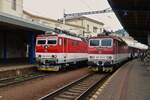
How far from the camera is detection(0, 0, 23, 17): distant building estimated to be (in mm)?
37188

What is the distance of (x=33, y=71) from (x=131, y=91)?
12731 millimetres

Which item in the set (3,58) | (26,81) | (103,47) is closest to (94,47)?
(103,47)

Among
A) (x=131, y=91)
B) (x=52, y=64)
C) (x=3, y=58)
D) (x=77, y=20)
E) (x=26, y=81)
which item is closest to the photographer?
(x=131, y=91)

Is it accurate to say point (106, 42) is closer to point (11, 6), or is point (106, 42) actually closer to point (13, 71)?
point (13, 71)

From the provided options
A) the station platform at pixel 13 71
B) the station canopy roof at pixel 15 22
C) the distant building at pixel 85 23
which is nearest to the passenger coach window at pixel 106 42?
the station platform at pixel 13 71

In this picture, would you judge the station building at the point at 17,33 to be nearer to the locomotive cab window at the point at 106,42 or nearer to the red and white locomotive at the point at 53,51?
the red and white locomotive at the point at 53,51

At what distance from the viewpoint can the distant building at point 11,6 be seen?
37188 millimetres

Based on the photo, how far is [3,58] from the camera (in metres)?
29.4

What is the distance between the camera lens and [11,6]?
129 feet

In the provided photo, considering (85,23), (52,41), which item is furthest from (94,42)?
(85,23)

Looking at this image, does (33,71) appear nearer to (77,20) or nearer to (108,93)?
(108,93)

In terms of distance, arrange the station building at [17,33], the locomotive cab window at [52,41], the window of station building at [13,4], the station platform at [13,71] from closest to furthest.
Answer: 1. the station platform at [13,71]
2. the locomotive cab window at [52,41]
3. the station building at [17,33]
4. the window of station building at [13,4]

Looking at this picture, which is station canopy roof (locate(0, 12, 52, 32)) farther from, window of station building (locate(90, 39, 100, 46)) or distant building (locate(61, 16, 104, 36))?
distant building (locate(61, 16, 104, 36))

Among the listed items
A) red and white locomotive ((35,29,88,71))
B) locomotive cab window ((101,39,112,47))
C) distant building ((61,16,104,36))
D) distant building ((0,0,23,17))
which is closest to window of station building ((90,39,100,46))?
locomotive cab window ((101,39,112,47))
